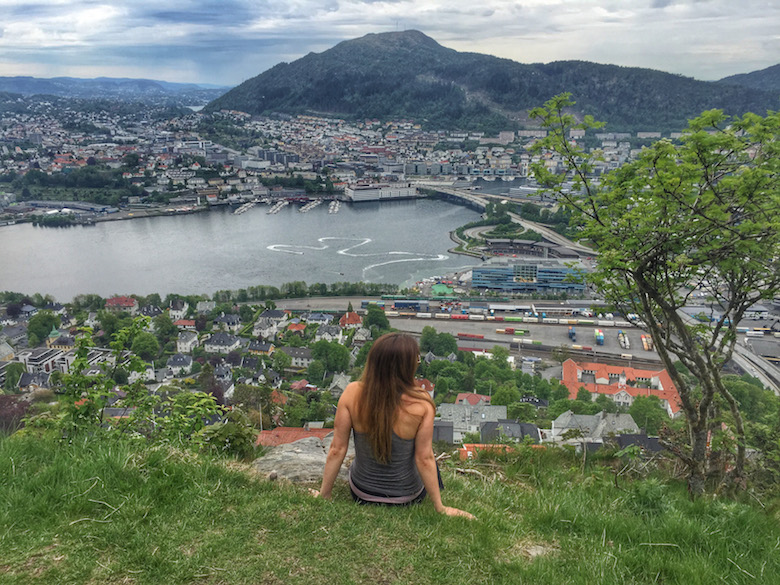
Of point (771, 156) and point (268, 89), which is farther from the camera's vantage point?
point (268, 89)

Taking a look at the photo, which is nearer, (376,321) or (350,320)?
(376,321)

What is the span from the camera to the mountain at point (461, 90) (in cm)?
3391

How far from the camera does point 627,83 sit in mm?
36125

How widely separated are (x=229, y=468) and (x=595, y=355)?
673 centimetres

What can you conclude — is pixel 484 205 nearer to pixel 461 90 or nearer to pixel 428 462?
pixel 428 462

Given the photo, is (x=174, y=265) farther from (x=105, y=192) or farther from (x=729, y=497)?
(x=729, y=497)

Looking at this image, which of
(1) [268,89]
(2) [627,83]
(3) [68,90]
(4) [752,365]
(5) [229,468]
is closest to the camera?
(5) [229,468]

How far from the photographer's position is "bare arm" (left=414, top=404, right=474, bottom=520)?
794mm

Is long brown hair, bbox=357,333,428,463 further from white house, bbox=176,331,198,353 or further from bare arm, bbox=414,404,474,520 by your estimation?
white house, bbox=176,331,198,353

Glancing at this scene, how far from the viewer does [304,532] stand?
0.77 meters

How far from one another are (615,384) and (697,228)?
528 centimetres

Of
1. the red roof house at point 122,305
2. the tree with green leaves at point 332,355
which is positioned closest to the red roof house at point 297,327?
the tree with green leaves at point 332,355

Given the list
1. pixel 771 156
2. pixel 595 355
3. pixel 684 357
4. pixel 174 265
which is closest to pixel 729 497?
pixel 684 357

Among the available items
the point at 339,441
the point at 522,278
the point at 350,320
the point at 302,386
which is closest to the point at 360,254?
the point at 522,278
